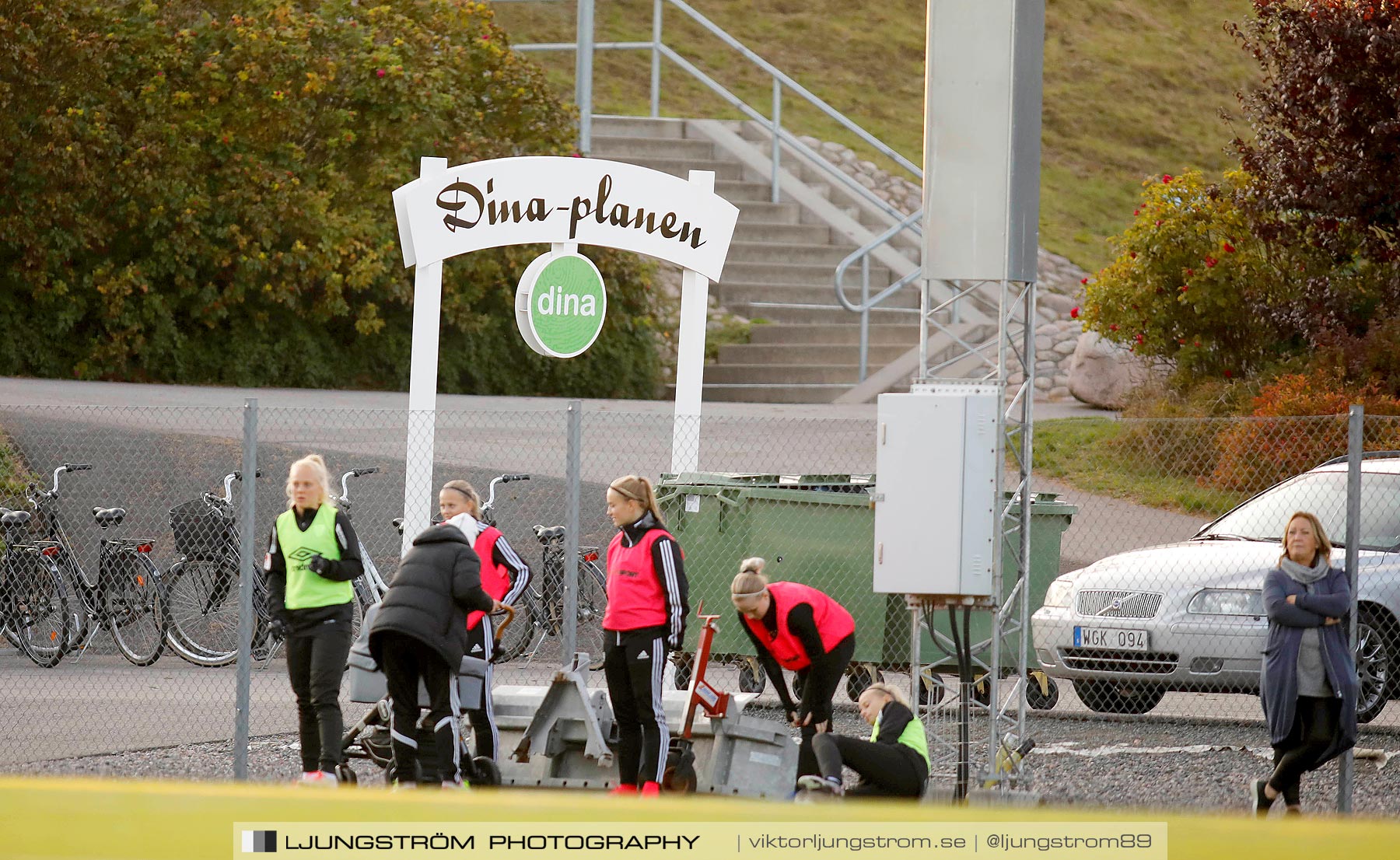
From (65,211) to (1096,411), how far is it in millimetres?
12287

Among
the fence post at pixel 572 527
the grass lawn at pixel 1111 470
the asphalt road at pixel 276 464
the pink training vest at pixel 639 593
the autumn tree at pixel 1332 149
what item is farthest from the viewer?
the autumn tree at pixel 1332 149

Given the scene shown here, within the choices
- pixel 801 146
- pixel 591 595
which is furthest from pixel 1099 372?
pixel 591 595

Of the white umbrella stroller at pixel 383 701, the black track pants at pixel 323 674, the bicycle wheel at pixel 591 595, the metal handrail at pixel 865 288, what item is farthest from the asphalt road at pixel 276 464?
the black track pants at pixel 323 674

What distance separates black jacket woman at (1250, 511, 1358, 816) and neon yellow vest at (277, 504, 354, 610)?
14.2 ft

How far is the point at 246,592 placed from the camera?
8.45 metres

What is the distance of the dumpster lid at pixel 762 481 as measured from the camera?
10484 mm

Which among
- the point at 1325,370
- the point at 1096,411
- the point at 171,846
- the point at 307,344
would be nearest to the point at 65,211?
the point at 307,344

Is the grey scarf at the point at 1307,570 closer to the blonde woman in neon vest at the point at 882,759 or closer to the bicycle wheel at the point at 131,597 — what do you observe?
the blonde woman in neon vest at the point at 882,759

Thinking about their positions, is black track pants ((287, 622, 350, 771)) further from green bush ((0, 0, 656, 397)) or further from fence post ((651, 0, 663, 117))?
fence post ((651, 0, 663, 117))

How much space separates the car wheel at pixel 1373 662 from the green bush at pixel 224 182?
12.6 metres

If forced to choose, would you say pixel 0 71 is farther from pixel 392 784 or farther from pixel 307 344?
pixel 392 784

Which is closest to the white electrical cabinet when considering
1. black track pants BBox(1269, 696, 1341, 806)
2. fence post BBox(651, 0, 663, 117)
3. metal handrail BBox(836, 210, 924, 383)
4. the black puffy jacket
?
black track pants BBox(1269, 696, 1341, 806)

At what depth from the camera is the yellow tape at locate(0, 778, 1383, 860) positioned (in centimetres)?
415

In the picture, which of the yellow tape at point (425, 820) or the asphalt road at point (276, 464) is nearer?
the yellow tape at point (425, 820)
